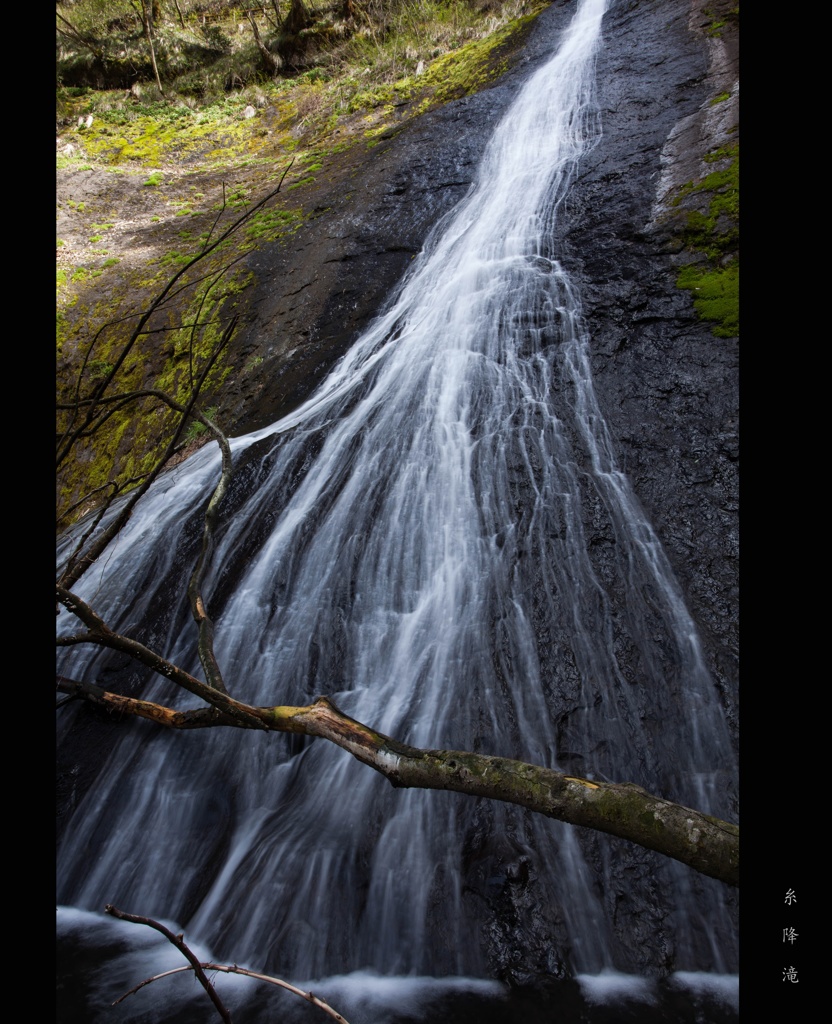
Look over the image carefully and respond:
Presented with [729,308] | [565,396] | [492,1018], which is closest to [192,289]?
[565,396]

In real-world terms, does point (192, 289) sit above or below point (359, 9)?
below

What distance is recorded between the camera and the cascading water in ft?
9.87

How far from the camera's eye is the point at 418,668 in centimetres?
414

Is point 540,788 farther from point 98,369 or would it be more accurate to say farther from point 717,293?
point 98,369

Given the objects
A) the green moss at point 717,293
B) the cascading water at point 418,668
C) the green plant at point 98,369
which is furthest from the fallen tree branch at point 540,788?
the green plant at point 98,369

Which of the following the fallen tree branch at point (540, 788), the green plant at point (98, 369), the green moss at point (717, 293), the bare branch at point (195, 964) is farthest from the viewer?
the green plant at point (98, 369)

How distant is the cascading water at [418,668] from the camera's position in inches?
118

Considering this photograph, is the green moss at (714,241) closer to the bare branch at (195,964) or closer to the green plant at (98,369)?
A: the bare branch at (195,964)

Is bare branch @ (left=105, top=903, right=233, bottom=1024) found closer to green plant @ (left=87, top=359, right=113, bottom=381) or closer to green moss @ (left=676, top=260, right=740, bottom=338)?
green moss @ (left=676, top=260, right=740, bottom=338)

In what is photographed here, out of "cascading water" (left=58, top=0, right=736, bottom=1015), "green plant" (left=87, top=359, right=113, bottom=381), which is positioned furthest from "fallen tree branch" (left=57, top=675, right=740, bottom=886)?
"green plant" (left=87, top=359, right=113, bottom=381)

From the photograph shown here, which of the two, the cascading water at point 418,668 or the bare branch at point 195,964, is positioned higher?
the bare branch at point 195,964

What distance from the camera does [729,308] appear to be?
18.6 ft
